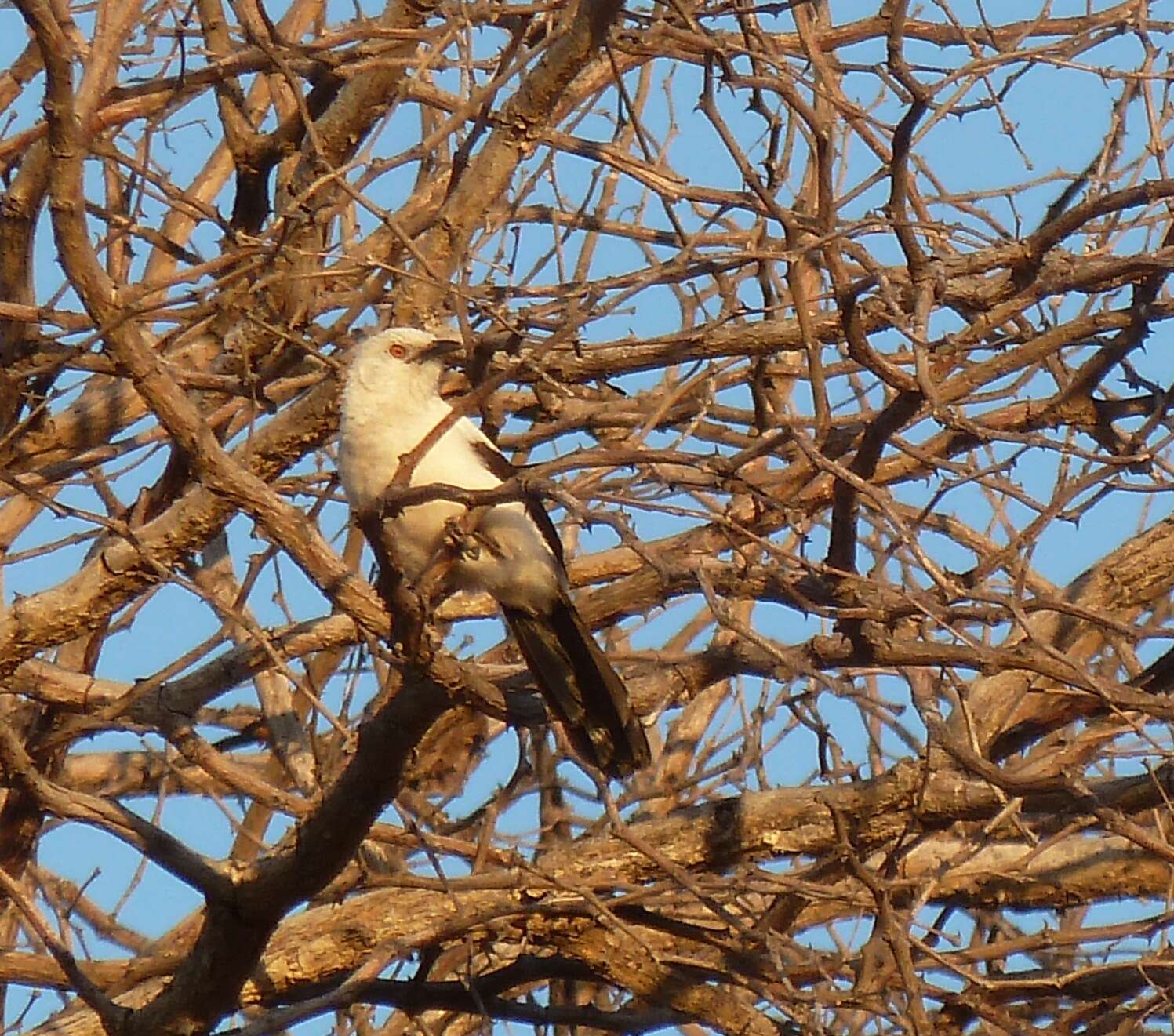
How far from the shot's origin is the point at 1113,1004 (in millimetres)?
4902

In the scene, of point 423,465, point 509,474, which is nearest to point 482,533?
point 509,474

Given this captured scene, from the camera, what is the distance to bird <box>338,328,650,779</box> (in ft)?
15.5

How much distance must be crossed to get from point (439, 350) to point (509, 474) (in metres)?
0.40

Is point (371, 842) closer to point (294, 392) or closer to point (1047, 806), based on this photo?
point (294, 392)

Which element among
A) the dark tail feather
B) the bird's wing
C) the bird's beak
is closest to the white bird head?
the bird's beak

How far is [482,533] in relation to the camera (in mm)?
5059

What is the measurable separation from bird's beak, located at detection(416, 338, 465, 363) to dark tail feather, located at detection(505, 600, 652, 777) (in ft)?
2.68

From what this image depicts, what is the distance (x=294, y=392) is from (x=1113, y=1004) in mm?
3221

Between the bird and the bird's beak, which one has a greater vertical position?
the bird's beak

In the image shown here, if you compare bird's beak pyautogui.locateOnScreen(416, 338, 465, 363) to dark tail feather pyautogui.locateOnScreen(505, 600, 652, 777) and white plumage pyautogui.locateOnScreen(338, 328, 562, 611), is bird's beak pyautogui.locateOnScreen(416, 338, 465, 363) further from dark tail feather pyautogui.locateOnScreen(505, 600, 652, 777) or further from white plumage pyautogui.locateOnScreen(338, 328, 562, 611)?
dark tail feather pyautogui.locateOnScreen(505, 600, 652, 777)

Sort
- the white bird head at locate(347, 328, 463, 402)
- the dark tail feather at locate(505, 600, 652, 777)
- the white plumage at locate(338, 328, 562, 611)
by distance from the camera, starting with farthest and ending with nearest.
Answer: the white bird head at locate(347, 328, 463, 402), the white plumage at locate(338, 328, 562, 611), the dark tail feather at locate(505, 600, 652, 777)

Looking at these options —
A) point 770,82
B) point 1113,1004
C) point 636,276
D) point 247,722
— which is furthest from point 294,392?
point 1113,1004

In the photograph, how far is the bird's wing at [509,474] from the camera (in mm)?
5102

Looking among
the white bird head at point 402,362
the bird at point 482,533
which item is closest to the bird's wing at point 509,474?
the bird at point 482,533
